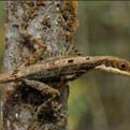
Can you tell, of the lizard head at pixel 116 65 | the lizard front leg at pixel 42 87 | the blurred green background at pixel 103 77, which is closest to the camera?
the lizard front leg at pixel 42 87

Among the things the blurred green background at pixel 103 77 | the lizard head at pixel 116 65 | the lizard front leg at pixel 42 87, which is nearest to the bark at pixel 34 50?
the lizard front leg at pixel 42 87

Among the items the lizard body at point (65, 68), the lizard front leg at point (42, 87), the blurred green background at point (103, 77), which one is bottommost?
the blurred green background at point (103, 77)

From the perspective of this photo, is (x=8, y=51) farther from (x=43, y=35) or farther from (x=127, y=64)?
(x=127, y=64)

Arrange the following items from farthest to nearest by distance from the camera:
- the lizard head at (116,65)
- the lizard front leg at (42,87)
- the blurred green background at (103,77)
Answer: the blurred green background at (103,77)
the lizard head at (116,65)
the lizard front leg at (42,87)

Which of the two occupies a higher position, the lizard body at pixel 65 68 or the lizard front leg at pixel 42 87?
the lizard body at pixel 65 68

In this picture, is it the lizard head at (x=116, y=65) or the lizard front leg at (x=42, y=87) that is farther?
the lizard head at (x=116, y=65)

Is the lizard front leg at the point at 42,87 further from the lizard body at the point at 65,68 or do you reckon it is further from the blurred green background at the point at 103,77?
the blurred green background at the point at 103,77
